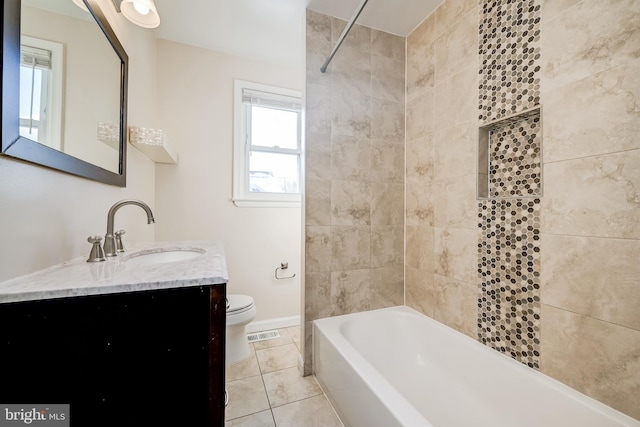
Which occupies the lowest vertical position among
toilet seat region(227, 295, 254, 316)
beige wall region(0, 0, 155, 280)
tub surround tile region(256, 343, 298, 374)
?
tub surround tile region(256, 343, 298, 374)

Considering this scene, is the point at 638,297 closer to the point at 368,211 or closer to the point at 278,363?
the point at 368,211

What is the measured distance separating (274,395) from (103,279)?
1.30 m

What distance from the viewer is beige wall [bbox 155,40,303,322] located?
212 centimetres

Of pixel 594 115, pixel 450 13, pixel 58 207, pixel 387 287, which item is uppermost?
pixel 450 13

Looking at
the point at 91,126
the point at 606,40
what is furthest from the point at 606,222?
the point at 91,126

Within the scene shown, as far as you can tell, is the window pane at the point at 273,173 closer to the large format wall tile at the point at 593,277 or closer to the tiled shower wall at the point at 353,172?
the tiled shower wall at the point at 353,172

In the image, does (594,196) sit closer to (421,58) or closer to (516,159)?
(516,159)

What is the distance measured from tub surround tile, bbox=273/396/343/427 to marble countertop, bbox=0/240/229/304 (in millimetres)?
1050

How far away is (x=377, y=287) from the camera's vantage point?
191cm

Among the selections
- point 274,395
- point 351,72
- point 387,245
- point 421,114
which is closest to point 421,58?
point 421,114

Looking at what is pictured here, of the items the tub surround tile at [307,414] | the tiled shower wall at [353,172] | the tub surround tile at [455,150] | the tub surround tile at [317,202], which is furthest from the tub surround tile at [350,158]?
the tub surround tile at [307,414]

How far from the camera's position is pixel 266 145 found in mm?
2465

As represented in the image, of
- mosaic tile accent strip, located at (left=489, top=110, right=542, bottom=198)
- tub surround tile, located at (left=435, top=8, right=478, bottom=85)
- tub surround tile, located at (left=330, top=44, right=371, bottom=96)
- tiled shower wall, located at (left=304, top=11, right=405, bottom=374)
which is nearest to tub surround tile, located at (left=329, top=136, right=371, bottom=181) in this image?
tiled shower wall, located at (left=304, top=11, right=405, bottom=374)

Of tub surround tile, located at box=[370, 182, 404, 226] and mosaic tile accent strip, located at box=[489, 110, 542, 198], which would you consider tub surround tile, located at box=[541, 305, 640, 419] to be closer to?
mosaic tile accent strip, located at box=[489, 110, 542, 198]
